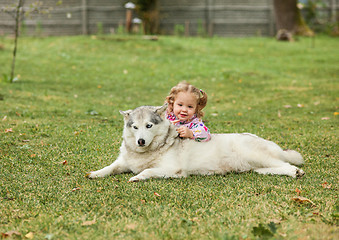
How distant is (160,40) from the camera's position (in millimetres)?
21188

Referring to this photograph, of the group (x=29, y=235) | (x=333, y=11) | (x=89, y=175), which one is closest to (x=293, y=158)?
(x=89, y=175)

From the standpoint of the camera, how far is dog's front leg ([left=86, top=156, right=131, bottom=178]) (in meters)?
4.80

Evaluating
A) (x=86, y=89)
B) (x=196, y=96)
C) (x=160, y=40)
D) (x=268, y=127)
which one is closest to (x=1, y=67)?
(x=86, y=89)

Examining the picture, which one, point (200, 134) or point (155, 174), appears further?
point (200, 134)

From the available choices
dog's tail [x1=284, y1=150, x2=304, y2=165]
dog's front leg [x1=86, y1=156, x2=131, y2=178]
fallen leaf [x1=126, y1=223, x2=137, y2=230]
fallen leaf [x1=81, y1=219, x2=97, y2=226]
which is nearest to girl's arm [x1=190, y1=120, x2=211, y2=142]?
dog's front leg [x1=86, y1=156, x2=131, y2=178]

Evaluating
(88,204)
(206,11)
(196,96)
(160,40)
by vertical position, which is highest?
(206,11)

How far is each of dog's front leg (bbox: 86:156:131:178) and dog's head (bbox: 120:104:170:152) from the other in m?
0.28

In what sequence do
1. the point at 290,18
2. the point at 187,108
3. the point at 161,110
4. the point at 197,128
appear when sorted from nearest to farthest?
1. the point at 161,110
2. the point at 197,128
3. the point at 187,108
4. the point at 290,18

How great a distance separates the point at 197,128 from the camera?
498 cm

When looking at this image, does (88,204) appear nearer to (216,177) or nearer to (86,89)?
(216,177)

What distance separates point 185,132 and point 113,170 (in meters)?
0.98

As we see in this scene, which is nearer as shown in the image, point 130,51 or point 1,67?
point 1,67

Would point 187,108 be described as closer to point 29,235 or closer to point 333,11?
point 29,235

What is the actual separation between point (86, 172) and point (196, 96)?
1.68 m
